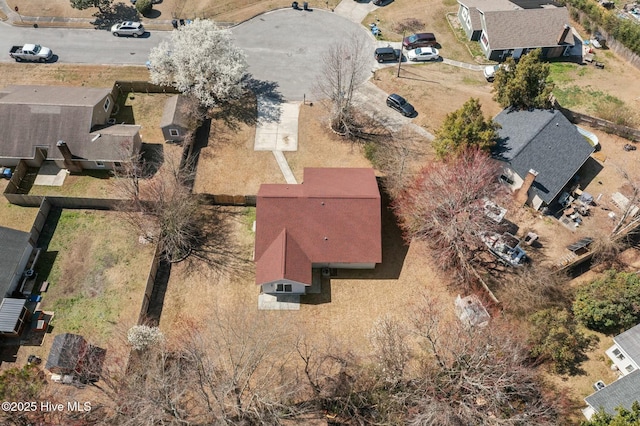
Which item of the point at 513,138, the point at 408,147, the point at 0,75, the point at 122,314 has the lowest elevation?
the point at 122,314

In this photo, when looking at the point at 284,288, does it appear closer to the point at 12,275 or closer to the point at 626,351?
the point at 12,275

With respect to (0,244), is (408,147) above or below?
above

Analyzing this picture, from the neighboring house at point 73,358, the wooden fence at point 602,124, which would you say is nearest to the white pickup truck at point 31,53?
the neighboring house at point 73,358

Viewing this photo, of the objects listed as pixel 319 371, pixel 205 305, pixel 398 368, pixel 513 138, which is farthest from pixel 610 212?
pixel 205 305

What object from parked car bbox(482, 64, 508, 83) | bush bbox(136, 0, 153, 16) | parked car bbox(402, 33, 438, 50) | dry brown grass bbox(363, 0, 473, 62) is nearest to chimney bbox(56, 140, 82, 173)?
bush bbox(136, 0, 153, 16)

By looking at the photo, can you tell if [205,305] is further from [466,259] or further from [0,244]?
[466,259]

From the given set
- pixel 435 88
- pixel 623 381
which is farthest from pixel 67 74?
pixel 623 381
